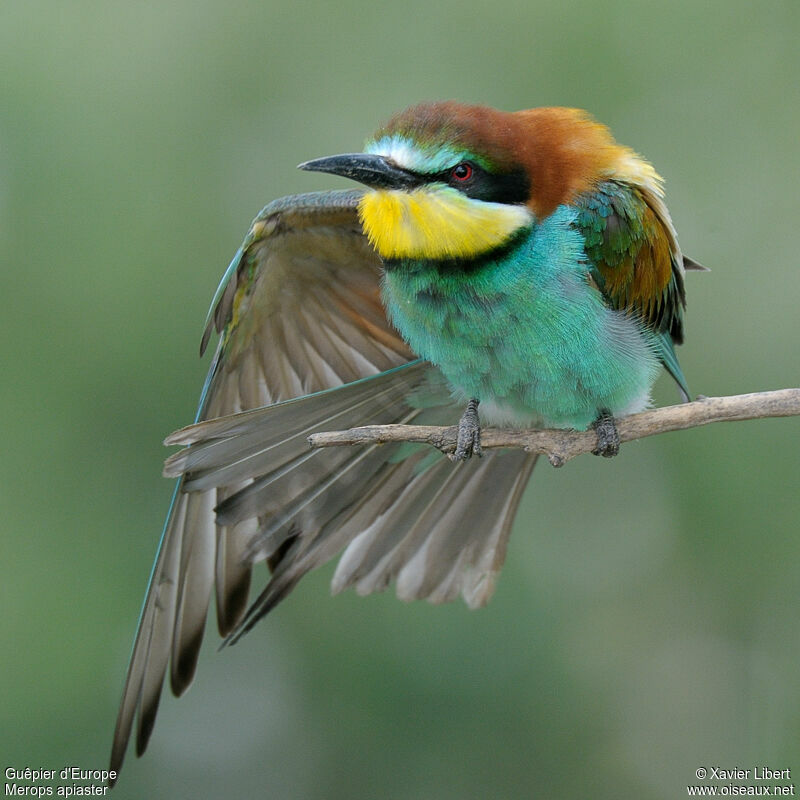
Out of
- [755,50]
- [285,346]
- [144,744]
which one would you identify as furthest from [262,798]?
[755,50]

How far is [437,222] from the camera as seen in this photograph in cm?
217

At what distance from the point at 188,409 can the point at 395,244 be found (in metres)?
1.11

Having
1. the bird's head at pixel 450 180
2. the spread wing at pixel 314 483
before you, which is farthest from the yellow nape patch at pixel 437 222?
the spread wing at pixel 314 483

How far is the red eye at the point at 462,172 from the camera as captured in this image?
218 centimetres

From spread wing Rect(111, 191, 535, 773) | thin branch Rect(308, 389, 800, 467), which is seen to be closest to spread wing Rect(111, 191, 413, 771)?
spread wing Rect(111, 191, 535, 773)

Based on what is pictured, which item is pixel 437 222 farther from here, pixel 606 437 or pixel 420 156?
pixel 606 437

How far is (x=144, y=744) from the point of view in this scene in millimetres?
2592

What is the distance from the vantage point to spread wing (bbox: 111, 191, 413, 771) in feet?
8.50

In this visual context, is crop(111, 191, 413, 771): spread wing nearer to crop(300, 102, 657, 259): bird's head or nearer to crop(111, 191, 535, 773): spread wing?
crop(111, 191, 535, 773): spread wing

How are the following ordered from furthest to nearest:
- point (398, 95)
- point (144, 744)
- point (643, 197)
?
1. point (398, 95)
2. point (144, 744)
3. point (643, 197)

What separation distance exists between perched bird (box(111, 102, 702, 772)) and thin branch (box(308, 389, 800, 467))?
67 millimetres

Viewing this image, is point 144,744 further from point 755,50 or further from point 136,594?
point 755,50

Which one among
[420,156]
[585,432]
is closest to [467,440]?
Result: [585,432]

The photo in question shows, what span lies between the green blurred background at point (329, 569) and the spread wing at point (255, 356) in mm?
474
